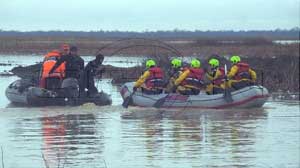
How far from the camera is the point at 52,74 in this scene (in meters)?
28.0

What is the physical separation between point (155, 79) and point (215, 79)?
5.88 feet

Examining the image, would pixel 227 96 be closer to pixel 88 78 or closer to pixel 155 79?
pixel 155 79

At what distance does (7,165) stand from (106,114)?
1083 cm

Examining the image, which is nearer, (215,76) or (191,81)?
(191,81)

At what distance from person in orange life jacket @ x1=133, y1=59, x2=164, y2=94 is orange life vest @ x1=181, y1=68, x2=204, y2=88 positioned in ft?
2.42

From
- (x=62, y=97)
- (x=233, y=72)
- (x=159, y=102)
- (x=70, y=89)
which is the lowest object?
(x=159, y=102)

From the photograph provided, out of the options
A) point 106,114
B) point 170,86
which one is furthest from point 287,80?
point 106,114

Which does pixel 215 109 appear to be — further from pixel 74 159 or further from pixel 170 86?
pixel 74 159

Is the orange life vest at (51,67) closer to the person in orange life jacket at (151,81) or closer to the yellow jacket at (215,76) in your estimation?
the person in orange life jacket at (151,81)

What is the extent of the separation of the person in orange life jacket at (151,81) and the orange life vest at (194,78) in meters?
0.74

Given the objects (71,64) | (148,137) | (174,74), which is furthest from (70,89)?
(148,137)

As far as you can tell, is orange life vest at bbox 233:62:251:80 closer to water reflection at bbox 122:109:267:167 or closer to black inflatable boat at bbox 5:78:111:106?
water reflection at bbox 122:109:267:167

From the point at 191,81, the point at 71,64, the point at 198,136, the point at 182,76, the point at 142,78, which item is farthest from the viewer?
the point at 71,64

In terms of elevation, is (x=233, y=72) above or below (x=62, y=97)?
above
